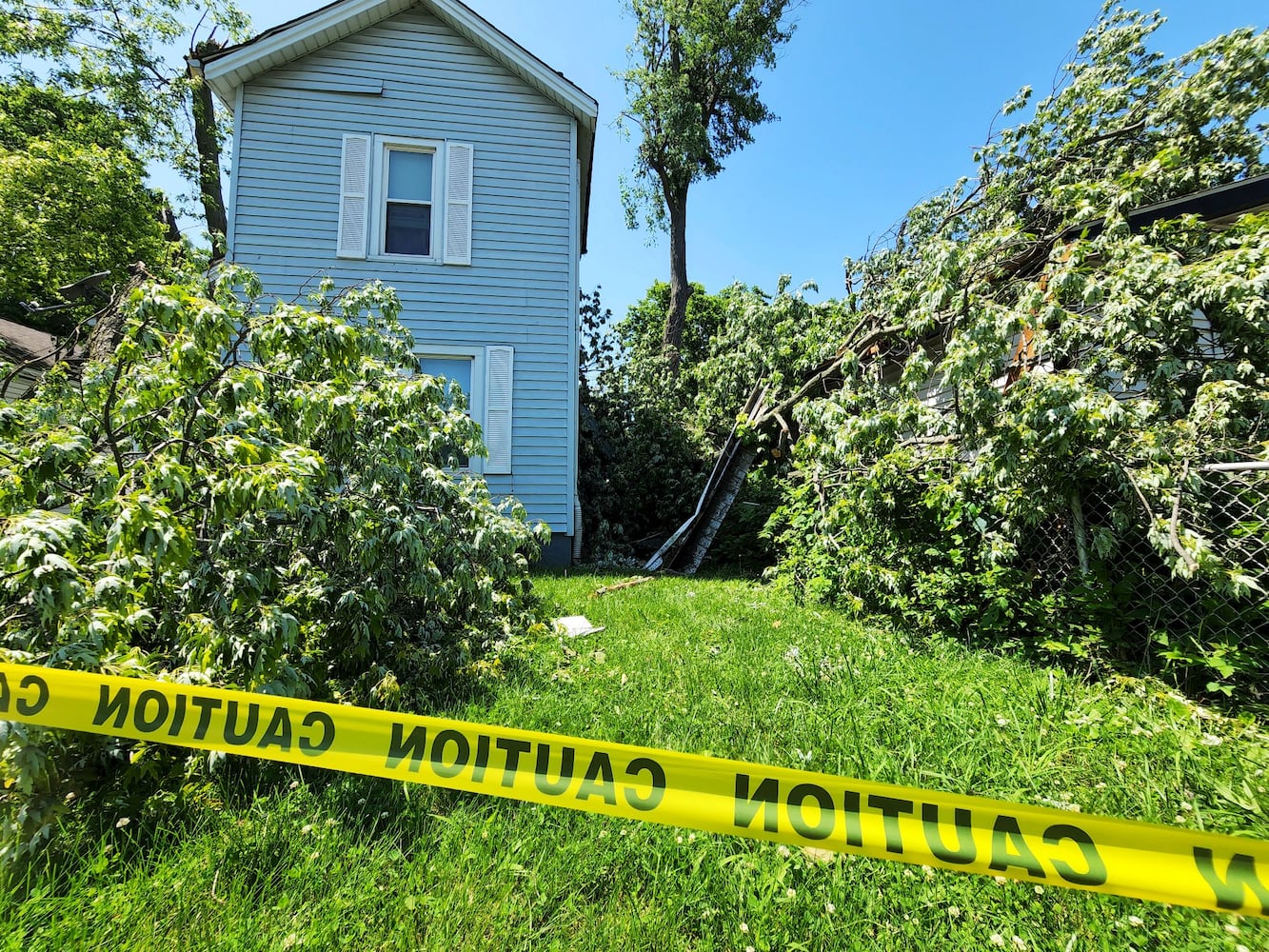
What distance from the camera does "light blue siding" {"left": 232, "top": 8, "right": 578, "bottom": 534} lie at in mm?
8117

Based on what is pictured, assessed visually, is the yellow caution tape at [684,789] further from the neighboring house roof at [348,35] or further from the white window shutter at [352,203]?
the neighboring house roof at [348,35]

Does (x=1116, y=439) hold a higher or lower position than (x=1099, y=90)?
lower

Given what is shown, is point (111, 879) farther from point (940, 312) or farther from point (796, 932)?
point (940, 312)

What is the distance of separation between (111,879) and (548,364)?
290 inches

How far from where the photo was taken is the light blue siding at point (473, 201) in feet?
26.6

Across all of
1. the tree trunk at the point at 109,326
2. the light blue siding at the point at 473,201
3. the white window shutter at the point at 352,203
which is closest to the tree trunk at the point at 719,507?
the light blue siding at the point at 473,201

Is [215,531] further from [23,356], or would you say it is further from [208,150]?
[208,150]

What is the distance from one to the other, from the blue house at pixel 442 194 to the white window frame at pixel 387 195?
22mm

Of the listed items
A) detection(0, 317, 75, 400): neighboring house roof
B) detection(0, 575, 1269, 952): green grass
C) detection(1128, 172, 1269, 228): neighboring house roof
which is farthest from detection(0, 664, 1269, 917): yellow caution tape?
detection(1128, 172, 1269, 228): neighboring house roof

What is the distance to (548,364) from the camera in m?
8.51

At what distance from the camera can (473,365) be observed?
27.5 ft

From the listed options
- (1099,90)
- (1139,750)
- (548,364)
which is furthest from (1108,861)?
(1099,90)

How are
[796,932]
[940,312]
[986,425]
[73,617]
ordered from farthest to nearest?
[940,312]
[986,425]
[73,617]
[796,932]

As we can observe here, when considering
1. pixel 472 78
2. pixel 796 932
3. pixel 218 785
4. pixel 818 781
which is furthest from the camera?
pixel 472 78
